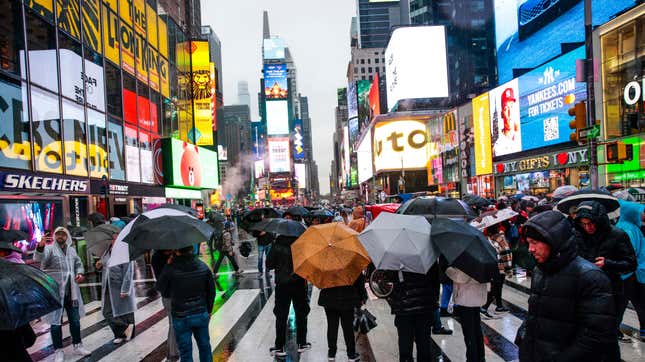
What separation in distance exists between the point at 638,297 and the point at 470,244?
328 centimetres

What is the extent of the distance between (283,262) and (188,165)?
108 ft

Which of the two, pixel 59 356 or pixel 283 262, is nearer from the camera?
pixel 283 262

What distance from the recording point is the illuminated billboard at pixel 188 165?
33.3 meters

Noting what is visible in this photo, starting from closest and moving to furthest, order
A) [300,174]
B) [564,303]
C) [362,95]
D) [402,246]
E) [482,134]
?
[564,303] → [402,246] → [482,134] → [362,95] → [300,174]

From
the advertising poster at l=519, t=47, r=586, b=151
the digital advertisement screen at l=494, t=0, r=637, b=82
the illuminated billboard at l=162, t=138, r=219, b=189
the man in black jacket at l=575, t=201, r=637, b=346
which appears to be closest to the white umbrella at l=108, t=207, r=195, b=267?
the man in black jacket at l=575, t=201, r=637, b=346

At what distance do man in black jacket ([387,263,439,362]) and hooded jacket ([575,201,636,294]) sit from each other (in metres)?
1.79

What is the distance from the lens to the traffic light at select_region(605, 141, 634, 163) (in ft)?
39.0

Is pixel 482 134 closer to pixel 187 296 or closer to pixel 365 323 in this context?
pixel 365 323

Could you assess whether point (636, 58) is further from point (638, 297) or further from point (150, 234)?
point (150, 234)

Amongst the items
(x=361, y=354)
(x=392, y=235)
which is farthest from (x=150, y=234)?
(x=361, y=354)

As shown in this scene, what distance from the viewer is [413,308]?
5137 mm

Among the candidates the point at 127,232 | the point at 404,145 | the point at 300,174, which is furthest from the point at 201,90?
the point at 300,174

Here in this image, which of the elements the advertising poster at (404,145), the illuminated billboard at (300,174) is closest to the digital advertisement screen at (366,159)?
the advertising poster at (404,145)

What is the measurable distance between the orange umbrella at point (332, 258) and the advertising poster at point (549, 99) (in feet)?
116
